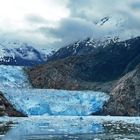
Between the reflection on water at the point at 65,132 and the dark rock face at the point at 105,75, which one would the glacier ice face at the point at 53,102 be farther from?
the reflection on water at the point at 65,132

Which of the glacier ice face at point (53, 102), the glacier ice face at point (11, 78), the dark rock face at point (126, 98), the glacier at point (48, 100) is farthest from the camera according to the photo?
the dark rock face at point (126, 98)

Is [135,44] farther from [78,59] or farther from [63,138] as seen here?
[63,138]

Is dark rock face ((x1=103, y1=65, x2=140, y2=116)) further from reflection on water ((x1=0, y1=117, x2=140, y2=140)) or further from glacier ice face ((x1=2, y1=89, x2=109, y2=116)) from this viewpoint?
reflection on water ((x1=0, y1=117, x2=140, y2=140))

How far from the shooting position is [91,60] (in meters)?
159

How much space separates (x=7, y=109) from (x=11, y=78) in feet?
49.5

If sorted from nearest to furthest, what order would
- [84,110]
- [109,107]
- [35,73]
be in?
[84,110], [109,107], [35,73]

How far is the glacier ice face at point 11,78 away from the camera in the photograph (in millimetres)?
104238

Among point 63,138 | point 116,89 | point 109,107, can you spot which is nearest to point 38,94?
point 109,107

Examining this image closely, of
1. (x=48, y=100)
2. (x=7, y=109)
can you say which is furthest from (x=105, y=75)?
(x=7, y=109)

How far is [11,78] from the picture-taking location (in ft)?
350

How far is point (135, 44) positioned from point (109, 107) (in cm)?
8429

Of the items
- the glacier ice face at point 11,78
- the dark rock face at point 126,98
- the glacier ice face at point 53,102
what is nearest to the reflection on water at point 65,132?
the glacier ice face at point 53,102

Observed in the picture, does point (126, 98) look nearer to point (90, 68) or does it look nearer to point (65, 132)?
point (90, 68)

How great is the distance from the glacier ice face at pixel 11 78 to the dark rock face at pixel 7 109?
19.4ft
